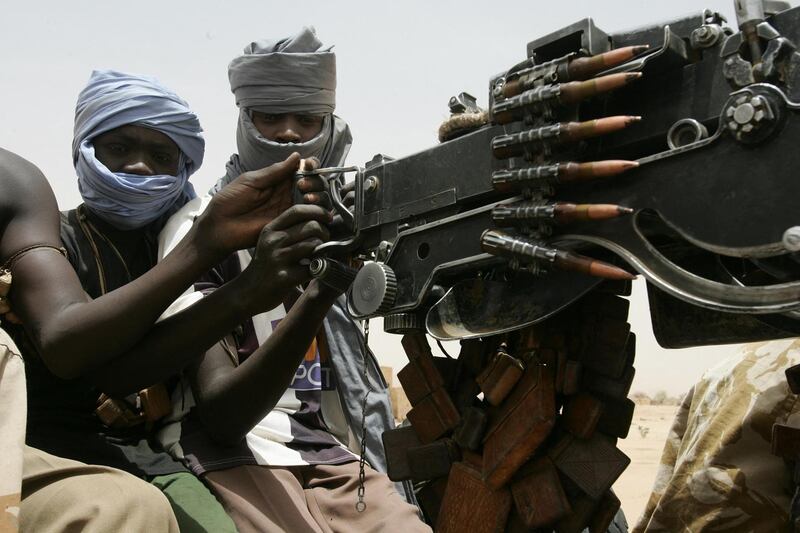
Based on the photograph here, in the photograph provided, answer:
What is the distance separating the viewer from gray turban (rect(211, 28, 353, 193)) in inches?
137

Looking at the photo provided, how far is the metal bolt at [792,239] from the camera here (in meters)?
1.50

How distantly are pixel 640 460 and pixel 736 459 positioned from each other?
8.04 m

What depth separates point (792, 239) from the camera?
1.50m

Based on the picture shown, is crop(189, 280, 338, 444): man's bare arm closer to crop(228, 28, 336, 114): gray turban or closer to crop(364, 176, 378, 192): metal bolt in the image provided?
crop(364, 176, 378, 192): metal bolt

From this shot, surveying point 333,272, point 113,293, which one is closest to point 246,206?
point 333,272

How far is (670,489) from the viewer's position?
9.13 feet

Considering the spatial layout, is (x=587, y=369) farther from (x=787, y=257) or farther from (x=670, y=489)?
(x=670, y=489)

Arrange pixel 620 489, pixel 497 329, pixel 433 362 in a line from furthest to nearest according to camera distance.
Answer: pixel 620 489 → pixel 433 362 → pixel 497 329

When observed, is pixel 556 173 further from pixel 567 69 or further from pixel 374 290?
pixel 374 290

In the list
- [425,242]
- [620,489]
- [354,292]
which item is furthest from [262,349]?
[620,489]

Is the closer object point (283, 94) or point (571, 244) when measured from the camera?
point (571, 244)

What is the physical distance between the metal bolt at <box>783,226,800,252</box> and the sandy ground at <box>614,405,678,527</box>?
515 cm

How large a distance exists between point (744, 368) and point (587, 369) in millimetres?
983

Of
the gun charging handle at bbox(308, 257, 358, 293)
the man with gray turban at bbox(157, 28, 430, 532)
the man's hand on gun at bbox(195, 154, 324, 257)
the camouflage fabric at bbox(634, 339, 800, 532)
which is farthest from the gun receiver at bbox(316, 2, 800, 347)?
the camouflage fabric at bbox(634, 339, 800, 532)
